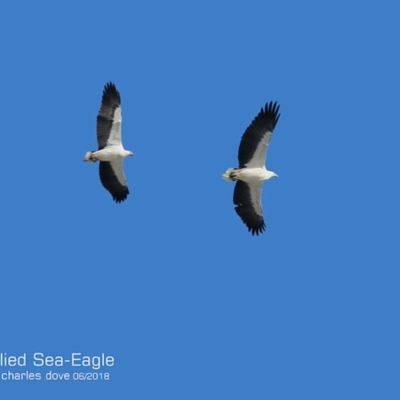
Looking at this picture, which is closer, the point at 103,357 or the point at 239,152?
the point at 103,357

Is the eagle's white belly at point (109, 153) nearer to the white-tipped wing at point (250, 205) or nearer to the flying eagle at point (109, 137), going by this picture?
the flying eagle at point (109, 137)

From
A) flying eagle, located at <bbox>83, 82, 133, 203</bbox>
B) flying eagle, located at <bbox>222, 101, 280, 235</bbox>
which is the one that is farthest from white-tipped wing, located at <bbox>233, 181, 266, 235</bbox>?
flying eagle, located at <bbox>83, 82, 133, 203</bbox>

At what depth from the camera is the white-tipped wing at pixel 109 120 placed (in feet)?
116

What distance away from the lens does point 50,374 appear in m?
29.6

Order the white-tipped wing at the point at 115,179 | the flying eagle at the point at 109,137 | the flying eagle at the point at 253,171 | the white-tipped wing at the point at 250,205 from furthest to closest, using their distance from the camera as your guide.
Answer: the white-tipped wing at the point at 115,179, the flying eagle at the point at 109,137, the white-tipped wing at the point at 250,205, the flying eagle at the point at 253,171

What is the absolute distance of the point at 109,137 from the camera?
35.3 m

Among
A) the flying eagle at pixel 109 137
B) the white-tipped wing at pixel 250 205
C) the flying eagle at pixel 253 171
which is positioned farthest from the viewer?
the flying eagle at pixel 109 137

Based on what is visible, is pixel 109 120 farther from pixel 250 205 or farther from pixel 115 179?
pixel 250 205

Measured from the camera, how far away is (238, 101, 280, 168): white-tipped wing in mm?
33438

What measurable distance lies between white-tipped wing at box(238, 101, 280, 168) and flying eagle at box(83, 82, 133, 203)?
371 centimetres

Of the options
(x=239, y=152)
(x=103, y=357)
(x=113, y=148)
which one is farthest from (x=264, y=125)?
(x=103, y=357)

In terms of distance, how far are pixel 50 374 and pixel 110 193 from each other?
7.54 metres

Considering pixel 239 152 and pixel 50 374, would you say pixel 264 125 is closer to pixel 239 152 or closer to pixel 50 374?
pixel 239 152

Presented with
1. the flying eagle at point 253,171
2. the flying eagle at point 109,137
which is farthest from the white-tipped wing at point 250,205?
the flying eagle at point 109,137
